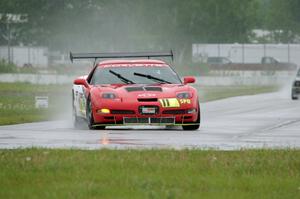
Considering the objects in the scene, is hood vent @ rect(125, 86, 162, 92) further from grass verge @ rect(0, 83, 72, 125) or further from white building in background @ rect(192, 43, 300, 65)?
white building in background @ rect(192, 43, 300, 65)

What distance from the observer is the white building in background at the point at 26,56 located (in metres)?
95.4

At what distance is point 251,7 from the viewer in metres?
113


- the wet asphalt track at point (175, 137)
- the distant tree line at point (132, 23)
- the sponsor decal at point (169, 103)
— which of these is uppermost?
the distant tree line at point (132, 23)

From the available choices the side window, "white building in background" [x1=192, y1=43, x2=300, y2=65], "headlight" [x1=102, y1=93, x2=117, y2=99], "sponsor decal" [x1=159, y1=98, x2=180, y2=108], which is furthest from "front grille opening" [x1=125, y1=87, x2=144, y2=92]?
"white building in background" [x1=192, y1=43, x2=300, y2=65]

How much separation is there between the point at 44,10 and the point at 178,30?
13247 mm

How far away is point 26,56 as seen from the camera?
96.4m

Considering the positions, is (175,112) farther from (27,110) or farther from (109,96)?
(27,110)

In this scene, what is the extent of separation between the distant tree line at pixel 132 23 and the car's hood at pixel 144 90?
226 ft

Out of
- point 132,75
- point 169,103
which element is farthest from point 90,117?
point 169,103

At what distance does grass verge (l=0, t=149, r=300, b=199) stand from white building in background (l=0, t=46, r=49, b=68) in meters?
81.5

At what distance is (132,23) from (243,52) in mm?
13250

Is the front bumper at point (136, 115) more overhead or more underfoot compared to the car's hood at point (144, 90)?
more underfoot

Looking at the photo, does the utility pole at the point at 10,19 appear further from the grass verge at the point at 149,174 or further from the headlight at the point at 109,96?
the grass verge at the point at 149,174

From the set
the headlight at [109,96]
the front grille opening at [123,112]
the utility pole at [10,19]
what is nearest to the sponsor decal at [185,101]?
the front grille opening at [123,112]
